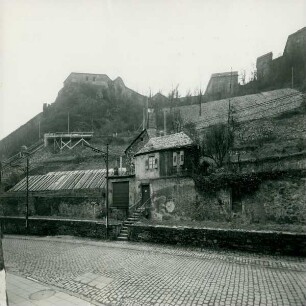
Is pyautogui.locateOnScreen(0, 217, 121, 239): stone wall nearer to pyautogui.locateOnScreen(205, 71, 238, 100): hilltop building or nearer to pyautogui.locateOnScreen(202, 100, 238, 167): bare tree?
pyautogui.locateOnScreen(202, 100, 238, 167): bare tree

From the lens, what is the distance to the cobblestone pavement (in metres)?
7.78

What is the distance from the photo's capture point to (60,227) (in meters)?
20.0

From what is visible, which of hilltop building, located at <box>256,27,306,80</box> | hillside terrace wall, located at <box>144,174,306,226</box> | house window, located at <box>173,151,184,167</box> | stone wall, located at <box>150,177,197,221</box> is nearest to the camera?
hillside terrace wall, located at <box>144,174,306,226</box>

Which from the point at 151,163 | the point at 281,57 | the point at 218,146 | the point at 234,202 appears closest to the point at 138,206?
the point at 151,163

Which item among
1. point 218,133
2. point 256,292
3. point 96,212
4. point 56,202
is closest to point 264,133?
point 218,133

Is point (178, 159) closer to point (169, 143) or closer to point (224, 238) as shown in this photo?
point (169, 143)

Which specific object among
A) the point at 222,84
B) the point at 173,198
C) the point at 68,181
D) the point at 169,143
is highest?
the point at 222,84

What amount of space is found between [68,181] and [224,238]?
64.8ft

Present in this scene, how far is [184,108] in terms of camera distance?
51125mm

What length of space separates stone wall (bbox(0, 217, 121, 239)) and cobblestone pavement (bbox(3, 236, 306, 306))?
8.88 feet

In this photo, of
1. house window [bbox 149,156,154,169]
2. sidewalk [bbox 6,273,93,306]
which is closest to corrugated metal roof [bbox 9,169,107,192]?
house window [bbox 149,156,154,169]

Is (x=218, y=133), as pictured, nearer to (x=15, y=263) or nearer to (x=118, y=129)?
(x=15, y=263)

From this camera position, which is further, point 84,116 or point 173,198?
point 84,116

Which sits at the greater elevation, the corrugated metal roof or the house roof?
the house roof
